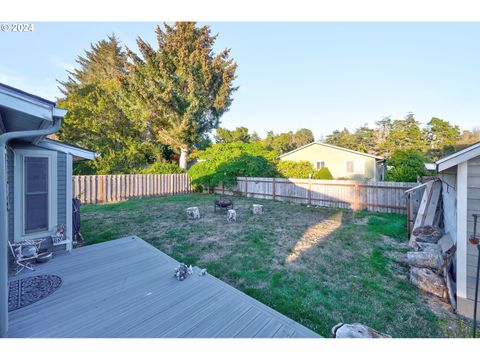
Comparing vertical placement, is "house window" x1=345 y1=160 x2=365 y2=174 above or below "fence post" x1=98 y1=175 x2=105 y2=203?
above

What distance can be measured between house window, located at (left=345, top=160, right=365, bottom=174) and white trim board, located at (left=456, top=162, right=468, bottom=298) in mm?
14561

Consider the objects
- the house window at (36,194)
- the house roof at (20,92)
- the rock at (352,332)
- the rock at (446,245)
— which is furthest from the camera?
the house window at (36,194)

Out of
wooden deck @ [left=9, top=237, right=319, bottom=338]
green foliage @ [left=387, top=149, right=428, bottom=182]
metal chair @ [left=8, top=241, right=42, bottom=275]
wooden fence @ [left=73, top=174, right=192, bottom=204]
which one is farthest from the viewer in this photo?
wooden fence @ [left=73, top=174, right=192, bottom=204]

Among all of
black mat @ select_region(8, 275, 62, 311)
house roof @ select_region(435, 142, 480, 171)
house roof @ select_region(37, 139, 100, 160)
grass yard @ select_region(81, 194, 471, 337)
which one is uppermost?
house roof @ select_region(37, 139, 100, 160)

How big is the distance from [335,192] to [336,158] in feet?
26.0

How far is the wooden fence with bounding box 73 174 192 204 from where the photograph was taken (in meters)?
10.6

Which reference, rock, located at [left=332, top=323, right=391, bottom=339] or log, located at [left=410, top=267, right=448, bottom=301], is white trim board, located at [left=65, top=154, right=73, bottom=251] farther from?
log, located at [left=410, top=267, right=448, bottom=301]

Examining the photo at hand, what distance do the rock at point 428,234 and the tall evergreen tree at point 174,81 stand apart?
15195 mm

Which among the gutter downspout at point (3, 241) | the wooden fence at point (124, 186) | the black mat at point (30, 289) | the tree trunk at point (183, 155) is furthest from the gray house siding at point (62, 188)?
the tree trunk at point (183, 155)

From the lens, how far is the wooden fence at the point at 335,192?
8.41 metres

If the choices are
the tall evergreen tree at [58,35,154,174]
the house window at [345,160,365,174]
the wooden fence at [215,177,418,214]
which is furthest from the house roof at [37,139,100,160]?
the house window at [345,160,365,174]

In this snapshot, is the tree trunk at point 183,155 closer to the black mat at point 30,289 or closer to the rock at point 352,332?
the black mat at point 30,289

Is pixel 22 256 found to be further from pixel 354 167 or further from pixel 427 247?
pixel 354 167
